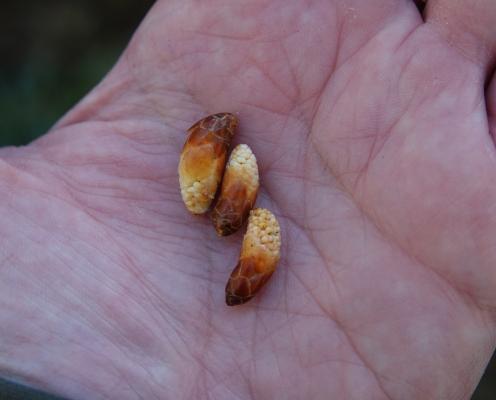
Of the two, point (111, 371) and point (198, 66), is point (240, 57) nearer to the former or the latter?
point (198, 66)

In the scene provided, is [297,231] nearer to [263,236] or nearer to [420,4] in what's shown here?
[263,236]

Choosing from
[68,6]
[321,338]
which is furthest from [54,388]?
[68,6]

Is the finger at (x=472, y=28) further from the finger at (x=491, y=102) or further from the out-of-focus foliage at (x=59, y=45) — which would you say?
the out-of-focus foliage at (x=59, y=45)

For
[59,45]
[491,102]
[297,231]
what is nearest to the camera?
[491,102]

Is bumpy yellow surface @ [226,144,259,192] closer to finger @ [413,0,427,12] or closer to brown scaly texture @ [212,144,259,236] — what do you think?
brown scaly texture @ [212,144,259,236]

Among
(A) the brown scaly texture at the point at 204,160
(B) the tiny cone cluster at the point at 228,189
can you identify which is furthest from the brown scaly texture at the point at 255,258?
(A) the brown scaly texture at the point at 204,160

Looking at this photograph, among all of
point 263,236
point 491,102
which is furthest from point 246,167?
point 491,102
